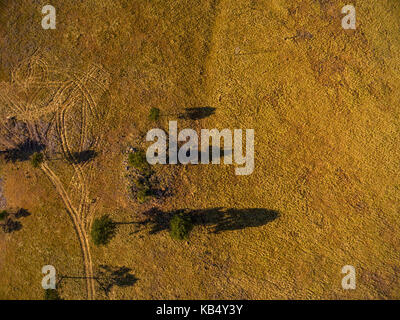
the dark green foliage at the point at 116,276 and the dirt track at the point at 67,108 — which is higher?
the dirt track at the point at 67,108

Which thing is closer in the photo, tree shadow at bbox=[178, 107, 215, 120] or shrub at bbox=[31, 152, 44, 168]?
shrub at bbox=[31, 152, 44, 168]

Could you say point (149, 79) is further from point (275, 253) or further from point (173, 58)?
point (275, 253)

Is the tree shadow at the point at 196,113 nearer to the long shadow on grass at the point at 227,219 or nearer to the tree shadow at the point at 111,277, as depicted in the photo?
the long shadow on grass at the point at 227,219

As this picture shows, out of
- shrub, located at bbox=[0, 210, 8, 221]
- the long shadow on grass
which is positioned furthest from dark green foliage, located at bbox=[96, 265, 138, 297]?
shrub, located at bbox=[0, 210, 8, 221]

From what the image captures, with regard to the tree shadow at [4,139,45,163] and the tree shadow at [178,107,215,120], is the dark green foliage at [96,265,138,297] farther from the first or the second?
the tree shadow at [178,107,215,120]

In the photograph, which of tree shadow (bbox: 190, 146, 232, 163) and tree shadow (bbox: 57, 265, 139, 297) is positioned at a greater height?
tree shadow (bbox: 190, 146, 232, 163)

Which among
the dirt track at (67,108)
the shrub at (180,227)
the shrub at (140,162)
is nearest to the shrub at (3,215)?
the dirt track at (67,108)
